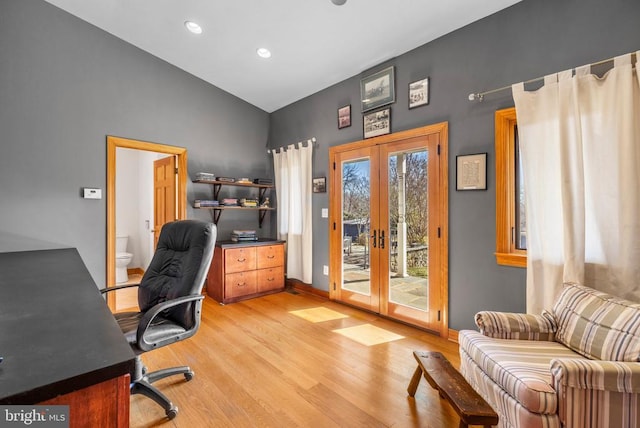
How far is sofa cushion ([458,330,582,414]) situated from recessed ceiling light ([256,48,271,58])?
335 cm

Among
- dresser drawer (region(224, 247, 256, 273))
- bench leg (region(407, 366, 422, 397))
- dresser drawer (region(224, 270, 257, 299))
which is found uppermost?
dresser drawer (region(224, 247, 256, 273))

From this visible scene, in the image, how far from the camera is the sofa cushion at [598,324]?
1454mm

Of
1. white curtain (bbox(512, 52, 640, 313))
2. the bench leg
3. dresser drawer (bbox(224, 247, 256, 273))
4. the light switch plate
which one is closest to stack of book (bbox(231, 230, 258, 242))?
dresser drawer (bbox(224, 247, 256, 273))

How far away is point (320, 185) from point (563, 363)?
10.6ft

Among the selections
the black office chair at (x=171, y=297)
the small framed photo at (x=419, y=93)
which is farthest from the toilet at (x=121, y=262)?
the small framed photo at (x=419, y=93)

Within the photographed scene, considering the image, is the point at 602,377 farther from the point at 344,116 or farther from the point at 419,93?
the point at 344,116

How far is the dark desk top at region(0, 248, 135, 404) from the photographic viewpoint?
2.08ft

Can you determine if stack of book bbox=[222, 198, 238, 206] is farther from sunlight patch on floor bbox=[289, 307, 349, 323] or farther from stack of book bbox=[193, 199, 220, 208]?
sunlight patch on floor bbox=[289, 307, 349, 323]

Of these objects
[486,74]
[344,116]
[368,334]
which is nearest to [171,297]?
[368,334]

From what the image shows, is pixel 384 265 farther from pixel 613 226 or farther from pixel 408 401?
pixel 613 226

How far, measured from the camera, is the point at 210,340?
280 centimetres

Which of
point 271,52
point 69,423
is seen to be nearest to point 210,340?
point 69,423

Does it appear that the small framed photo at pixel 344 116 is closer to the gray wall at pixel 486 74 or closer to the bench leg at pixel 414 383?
the gray wall at pixel 486 74

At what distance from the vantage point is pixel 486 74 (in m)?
2.57
